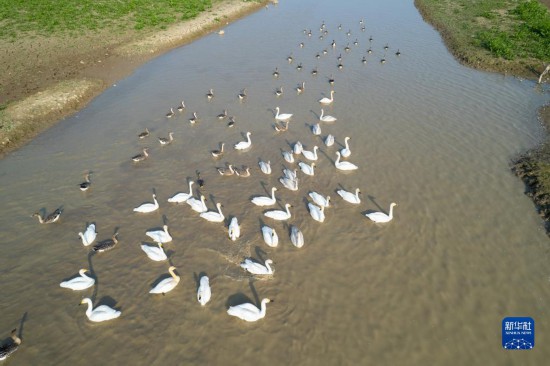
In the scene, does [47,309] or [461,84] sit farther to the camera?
[461,84]

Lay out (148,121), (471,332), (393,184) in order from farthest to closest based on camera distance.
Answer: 1. (148,121)
2. (393,184)
3. (471,332)

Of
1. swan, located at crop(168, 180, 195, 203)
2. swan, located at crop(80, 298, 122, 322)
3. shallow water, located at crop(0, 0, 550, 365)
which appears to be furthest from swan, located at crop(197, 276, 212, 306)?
swan, located at crop(168, 180, 195, 203)

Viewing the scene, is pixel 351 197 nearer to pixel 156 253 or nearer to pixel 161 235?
pixel 161 235

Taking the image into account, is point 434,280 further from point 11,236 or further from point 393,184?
point 11,236

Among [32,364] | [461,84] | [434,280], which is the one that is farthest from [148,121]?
[461,84]

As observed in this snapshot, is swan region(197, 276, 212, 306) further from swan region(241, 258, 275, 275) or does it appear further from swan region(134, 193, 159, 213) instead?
swan region(134, 193, 159, 213)

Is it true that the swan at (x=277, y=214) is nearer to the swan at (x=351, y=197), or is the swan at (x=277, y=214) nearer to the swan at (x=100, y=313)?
the swan at (x=351, y=197)

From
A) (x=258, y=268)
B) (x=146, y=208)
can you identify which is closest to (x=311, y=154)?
(x=258, y=268)
